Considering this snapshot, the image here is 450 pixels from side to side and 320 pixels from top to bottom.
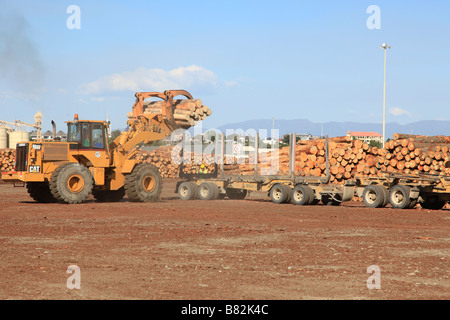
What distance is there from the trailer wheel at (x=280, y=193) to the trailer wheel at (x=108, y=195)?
617 cm

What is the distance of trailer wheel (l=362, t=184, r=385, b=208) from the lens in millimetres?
23500

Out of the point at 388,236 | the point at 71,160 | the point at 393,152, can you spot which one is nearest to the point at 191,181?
the point at 71,160

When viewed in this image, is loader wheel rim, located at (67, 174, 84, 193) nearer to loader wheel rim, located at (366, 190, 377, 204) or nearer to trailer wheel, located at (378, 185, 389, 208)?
loader wheel rim, located at (366, 190, 377, 204)

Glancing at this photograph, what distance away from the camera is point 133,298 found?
25.8 ft

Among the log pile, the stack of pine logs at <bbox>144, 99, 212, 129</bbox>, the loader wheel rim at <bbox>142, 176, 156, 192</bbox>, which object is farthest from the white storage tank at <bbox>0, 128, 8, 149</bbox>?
the stack of pine logs at <bbox>144, 99, 212, 129</bbox>

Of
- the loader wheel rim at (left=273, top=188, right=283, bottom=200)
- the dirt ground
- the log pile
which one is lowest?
the dirt ground

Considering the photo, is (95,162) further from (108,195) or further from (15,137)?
(15,137)

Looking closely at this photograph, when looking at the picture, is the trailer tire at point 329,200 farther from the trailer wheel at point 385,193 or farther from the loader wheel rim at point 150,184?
the loader wheel rim at point 150,184

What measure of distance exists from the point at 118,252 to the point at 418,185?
14.3m

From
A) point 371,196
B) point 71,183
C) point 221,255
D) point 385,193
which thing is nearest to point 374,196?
point 371,196

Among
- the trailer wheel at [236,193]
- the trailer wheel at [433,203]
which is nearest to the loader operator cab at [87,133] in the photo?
the trailer wheel at [236,193]

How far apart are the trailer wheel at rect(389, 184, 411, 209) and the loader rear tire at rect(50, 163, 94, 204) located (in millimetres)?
11097

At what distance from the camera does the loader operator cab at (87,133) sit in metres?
23.8
